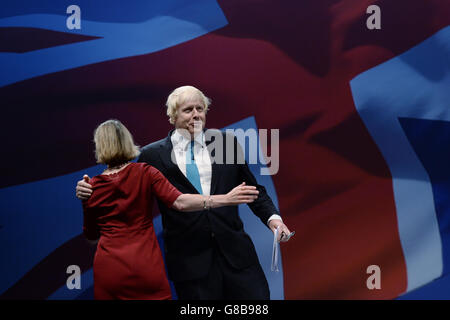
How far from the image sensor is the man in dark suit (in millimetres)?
2082

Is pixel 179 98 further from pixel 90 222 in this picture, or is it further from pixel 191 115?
pixel 90 222

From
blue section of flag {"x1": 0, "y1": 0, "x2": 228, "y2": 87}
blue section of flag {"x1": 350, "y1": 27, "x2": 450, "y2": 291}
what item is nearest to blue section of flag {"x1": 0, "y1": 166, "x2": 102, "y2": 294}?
blue section of flag {"x1": 0, "y1": 0, "x2": 228, "y2": 87}

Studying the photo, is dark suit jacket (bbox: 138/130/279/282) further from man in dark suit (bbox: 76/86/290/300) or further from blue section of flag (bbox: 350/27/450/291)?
blue section of flag (bbox: 350/27/450/291)

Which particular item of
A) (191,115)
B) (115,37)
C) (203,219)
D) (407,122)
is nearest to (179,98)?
(191,115)

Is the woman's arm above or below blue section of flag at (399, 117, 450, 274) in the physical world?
below

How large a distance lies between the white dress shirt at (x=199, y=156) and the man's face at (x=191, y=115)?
4 cm

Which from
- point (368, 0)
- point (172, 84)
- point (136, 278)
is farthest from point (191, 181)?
point (368, 0)

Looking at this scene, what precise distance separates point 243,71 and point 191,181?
3.75 feet

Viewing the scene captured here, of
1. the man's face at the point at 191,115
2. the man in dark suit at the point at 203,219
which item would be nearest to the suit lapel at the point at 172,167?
the man in dark suit at the point at 203,219

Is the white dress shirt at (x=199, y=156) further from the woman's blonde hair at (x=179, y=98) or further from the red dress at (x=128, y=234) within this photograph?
the red dress at (x=128, y=234)

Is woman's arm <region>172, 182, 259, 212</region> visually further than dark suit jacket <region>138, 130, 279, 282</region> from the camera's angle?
No

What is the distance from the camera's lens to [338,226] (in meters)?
3.08

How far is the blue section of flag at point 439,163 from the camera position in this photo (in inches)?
122

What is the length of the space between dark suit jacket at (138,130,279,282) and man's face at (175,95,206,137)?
0.39 ft
